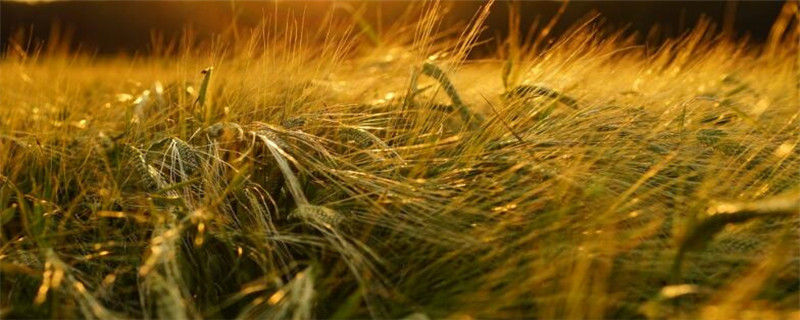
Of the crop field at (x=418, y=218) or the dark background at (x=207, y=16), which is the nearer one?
the crop field at (x=418, y=218)

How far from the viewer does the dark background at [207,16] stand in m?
5.67

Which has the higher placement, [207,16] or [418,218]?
[207,16]

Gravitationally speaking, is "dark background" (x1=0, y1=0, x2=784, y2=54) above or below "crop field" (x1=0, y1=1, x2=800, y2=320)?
above

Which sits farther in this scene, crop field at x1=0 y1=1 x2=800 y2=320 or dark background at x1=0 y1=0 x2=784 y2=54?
dark background at x1=0 y1=0 x2=784 y2=54

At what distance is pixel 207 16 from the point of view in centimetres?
495

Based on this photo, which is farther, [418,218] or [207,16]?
[207,16]

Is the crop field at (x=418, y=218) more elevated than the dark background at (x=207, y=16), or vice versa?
the dark background at (x=207, y=16)

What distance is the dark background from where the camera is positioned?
5.67 meters

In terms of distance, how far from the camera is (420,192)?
43.8 inches

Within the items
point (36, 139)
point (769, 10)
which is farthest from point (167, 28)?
point (36, 139)

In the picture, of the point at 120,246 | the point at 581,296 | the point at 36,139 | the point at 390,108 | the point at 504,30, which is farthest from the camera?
the point at 504,30

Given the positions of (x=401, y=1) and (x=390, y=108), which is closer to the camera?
(x=390, y=108)

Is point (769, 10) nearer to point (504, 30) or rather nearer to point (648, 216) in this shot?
point (504, 30)

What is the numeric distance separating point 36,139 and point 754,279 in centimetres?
123
